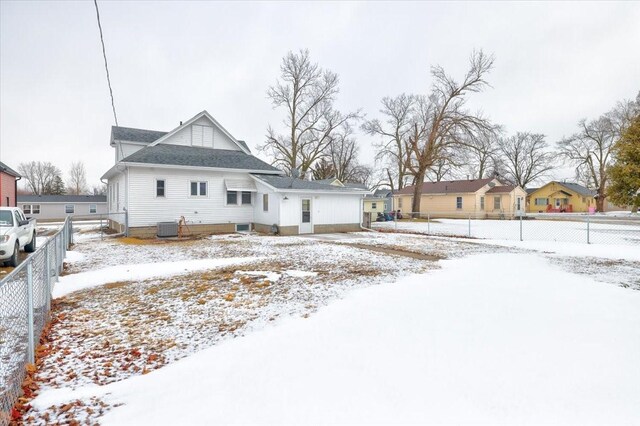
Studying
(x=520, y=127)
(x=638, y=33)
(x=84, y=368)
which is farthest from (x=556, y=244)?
(x=520, y=127)

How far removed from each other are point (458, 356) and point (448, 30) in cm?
1723

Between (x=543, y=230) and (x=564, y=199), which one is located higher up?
(x=564, y=199)

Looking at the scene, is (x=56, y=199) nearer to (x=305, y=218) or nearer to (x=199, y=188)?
(x=199, y=188)

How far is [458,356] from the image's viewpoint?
3.61 metres

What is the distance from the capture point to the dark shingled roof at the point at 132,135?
20.5m

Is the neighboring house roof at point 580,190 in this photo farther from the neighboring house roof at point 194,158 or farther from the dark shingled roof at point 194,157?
the dark shingled roof at point 194,157

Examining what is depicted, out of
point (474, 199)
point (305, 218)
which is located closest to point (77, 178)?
point (305, 218)

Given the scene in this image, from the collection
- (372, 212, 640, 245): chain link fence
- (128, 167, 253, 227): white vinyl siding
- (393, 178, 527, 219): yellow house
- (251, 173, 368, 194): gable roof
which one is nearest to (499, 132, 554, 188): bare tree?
(393, 178, 527, 219): yellow house

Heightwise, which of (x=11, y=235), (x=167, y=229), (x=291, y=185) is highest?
(x=291, y=185)

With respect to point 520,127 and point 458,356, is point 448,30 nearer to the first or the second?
point 458,356

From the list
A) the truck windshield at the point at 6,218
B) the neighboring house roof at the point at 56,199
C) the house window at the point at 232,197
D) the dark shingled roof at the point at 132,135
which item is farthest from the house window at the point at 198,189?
the neighboring house roof at the point at 56,199

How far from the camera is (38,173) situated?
73062mm

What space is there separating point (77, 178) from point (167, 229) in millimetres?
83357

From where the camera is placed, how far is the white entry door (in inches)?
731
